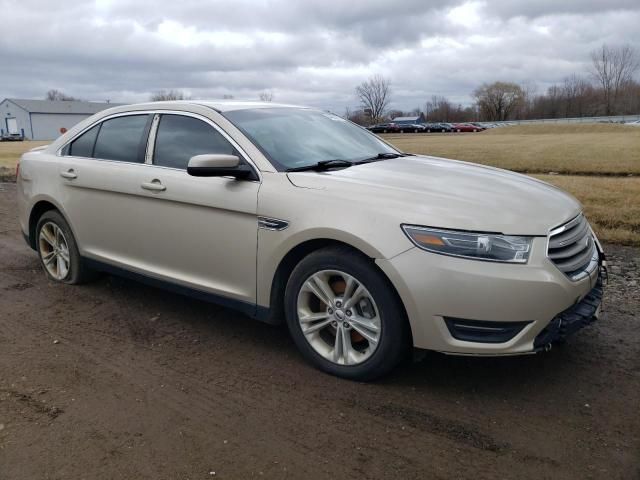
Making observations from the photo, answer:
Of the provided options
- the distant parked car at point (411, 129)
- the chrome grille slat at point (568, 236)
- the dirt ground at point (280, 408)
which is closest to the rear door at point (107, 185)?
the dirt ground at point (280, 408)

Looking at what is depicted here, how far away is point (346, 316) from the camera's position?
3.42 meters

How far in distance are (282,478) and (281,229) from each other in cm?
148

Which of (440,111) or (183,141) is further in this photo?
(440,111)

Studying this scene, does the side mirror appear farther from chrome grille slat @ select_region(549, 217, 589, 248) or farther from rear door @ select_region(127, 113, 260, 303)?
chrome grille slat @ select_region(549, 217, 589, 248)

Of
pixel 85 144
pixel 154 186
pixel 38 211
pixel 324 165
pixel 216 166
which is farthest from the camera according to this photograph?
pixel 38 211

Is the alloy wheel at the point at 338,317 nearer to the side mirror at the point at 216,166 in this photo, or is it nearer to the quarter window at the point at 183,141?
the side mirror at the point at 216,166

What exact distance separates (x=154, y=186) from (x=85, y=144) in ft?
4.28

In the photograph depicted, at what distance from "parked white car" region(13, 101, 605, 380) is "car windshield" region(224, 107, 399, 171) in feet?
0.05

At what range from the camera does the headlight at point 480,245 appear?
302 centimetres

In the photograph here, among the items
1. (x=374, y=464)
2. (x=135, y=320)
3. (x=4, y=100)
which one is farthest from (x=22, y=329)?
(x=4, y=100)

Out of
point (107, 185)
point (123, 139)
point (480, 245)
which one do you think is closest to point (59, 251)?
point (107, 185)

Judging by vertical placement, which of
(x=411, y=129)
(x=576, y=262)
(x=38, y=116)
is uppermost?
(x=576, y=262)

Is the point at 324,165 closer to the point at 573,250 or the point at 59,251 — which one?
the point at 573,250

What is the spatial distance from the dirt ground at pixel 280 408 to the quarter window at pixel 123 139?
4.34 ft
